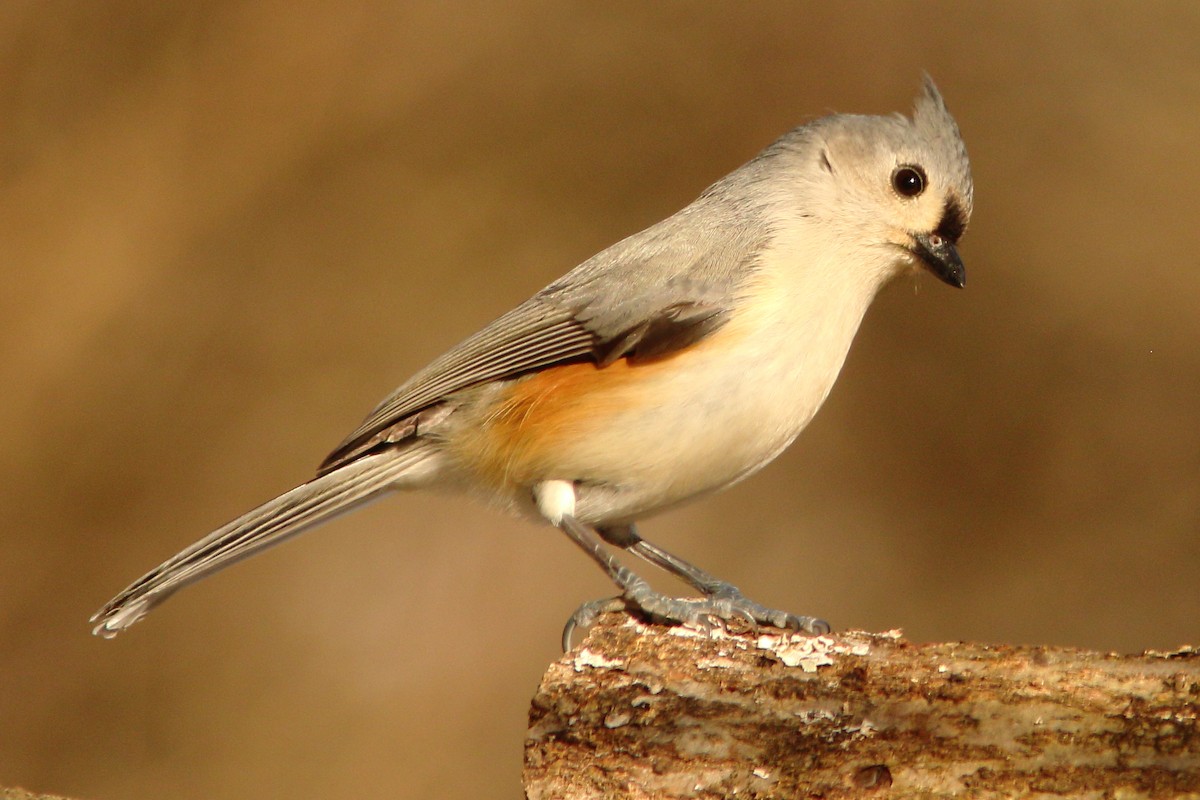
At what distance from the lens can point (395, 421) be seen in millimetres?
3338

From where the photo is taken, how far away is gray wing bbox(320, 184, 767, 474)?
10.0ft

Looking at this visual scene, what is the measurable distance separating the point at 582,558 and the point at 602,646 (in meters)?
2.21

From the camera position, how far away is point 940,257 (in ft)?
10.5

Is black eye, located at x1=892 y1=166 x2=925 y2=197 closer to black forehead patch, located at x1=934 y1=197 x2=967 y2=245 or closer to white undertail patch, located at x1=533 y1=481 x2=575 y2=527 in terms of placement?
black forehead patch, located at x1=934 y1=197 x2=967 y2=245

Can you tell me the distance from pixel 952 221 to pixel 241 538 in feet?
7.02

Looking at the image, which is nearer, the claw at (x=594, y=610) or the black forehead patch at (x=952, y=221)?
the claw at (x=594, y=610)

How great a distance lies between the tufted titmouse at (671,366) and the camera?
2.98 metres

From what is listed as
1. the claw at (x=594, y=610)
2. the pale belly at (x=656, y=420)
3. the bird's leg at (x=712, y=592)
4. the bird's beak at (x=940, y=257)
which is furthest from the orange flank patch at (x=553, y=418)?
the bird's beak at (x=940, y=257)

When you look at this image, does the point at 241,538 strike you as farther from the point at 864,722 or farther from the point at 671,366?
the point at 864,722

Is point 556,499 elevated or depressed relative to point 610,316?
depressed

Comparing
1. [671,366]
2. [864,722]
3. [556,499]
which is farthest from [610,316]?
[864,722]

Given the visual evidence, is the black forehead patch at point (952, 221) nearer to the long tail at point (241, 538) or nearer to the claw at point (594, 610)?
the claw at point (594, 610)

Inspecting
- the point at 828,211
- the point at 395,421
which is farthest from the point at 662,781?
the point at 828,211

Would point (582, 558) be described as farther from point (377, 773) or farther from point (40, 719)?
point (40, 719)
